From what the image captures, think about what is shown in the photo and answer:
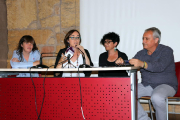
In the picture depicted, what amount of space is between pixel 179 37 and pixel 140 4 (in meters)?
0.88

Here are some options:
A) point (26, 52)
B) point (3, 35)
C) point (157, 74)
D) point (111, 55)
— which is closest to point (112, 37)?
point (111, 55)

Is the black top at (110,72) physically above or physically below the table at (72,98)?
above

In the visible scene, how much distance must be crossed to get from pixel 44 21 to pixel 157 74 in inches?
94.5

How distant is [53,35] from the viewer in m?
3.42

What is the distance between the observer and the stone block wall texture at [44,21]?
3.36 meters

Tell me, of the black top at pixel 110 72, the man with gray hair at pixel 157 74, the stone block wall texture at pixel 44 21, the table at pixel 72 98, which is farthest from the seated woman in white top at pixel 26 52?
the man with gray hair at pixel 157 74

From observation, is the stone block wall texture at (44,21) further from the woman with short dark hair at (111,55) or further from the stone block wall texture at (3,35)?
the woman with short dark hair at (111,55)

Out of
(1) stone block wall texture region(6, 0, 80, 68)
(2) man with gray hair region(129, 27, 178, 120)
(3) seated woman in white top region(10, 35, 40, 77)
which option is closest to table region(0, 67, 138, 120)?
(2) man with gray hair region(129, 27, 178, 120)

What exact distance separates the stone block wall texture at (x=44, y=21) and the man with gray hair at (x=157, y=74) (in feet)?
4.99

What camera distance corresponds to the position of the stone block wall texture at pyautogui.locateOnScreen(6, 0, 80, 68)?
336 centimetres

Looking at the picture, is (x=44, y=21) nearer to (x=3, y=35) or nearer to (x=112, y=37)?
(x=3, y=35)

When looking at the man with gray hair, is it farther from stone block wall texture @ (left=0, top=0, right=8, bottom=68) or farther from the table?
stone block wall texture @ (left=0, top=0, right=8, bottom=68)

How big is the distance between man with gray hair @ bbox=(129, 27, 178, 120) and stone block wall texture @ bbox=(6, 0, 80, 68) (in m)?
1.52

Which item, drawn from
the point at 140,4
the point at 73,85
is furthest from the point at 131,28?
the point at 73,85
